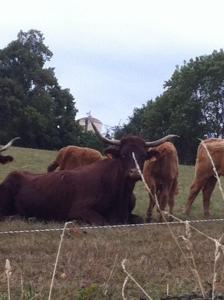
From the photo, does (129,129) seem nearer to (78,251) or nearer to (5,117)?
(5,117)

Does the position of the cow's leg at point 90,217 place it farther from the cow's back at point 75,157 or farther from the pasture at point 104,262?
the cow's back at point 75,157

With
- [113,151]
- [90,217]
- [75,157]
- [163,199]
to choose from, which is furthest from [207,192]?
[90,217]

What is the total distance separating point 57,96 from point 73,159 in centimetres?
4297

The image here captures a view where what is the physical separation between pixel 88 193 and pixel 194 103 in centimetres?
4775

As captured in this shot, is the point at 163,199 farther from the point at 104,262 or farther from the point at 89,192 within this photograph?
the point at 104,262

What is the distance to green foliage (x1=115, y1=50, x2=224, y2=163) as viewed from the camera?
191ft

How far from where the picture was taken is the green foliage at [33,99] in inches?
2142

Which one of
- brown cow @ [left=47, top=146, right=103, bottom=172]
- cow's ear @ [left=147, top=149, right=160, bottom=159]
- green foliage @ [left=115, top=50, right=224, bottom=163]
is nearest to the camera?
cow's ear @ [left=147, top=149, right=160, bottom=159]

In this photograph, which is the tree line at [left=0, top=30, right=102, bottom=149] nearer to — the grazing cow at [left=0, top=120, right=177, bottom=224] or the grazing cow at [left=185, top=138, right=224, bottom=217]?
the grazing cow at [left=185, top=138, right=224, bottom=217]

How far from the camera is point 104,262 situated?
7320mm

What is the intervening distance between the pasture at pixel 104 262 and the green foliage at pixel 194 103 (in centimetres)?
4733

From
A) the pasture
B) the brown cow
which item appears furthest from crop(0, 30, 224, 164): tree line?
the pasture

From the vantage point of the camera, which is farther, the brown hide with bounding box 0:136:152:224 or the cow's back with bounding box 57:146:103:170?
the cow's back with bounding box 57:146:103:170

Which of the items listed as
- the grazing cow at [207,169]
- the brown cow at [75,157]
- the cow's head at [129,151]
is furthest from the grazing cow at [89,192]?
the brown cow at [75,157]
